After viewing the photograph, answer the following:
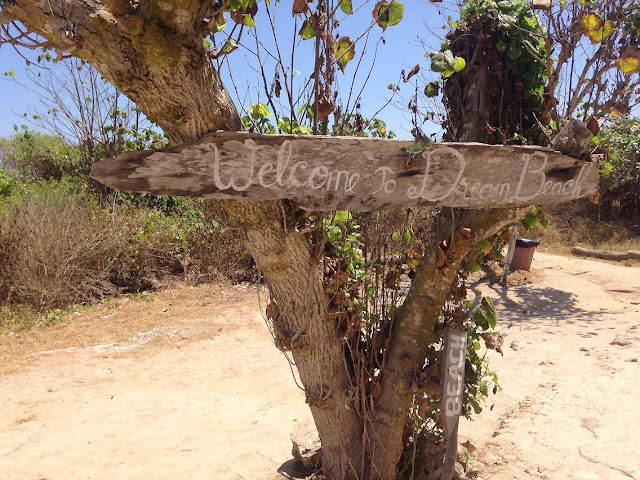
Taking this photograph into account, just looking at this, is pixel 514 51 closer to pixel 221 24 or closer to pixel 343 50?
pixel 343 50

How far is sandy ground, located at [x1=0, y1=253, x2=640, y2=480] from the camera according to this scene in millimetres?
3357

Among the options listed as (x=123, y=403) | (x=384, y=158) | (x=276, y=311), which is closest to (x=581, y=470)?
(x=276, y=311)

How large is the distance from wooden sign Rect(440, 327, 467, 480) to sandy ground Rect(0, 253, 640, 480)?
137cm

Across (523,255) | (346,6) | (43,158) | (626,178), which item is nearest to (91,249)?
(43,158)

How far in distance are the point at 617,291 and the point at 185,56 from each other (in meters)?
8.90

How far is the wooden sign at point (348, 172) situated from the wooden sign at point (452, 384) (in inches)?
24.2

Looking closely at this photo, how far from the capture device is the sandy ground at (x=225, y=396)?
3357 mm

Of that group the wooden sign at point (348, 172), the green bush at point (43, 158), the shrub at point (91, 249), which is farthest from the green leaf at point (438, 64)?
the green bush at point (43, 158)

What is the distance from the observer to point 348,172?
5.98 feet

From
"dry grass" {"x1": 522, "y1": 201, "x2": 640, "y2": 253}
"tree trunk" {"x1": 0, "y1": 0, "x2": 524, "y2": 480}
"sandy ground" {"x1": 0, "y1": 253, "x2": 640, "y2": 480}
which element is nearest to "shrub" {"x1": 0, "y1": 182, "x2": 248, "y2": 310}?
"sandy ground" {"x1": 0, "y1": 253, "x2": 640, "y2": 480}

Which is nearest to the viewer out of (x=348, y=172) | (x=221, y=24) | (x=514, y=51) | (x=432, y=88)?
(x=348, y=172)

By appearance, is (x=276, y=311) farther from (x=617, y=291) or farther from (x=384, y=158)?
(x=617, y=291)

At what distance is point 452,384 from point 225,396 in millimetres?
3286

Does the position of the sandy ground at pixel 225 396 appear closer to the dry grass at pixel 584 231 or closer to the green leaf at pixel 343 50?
the green leaf at pixel 343 50
